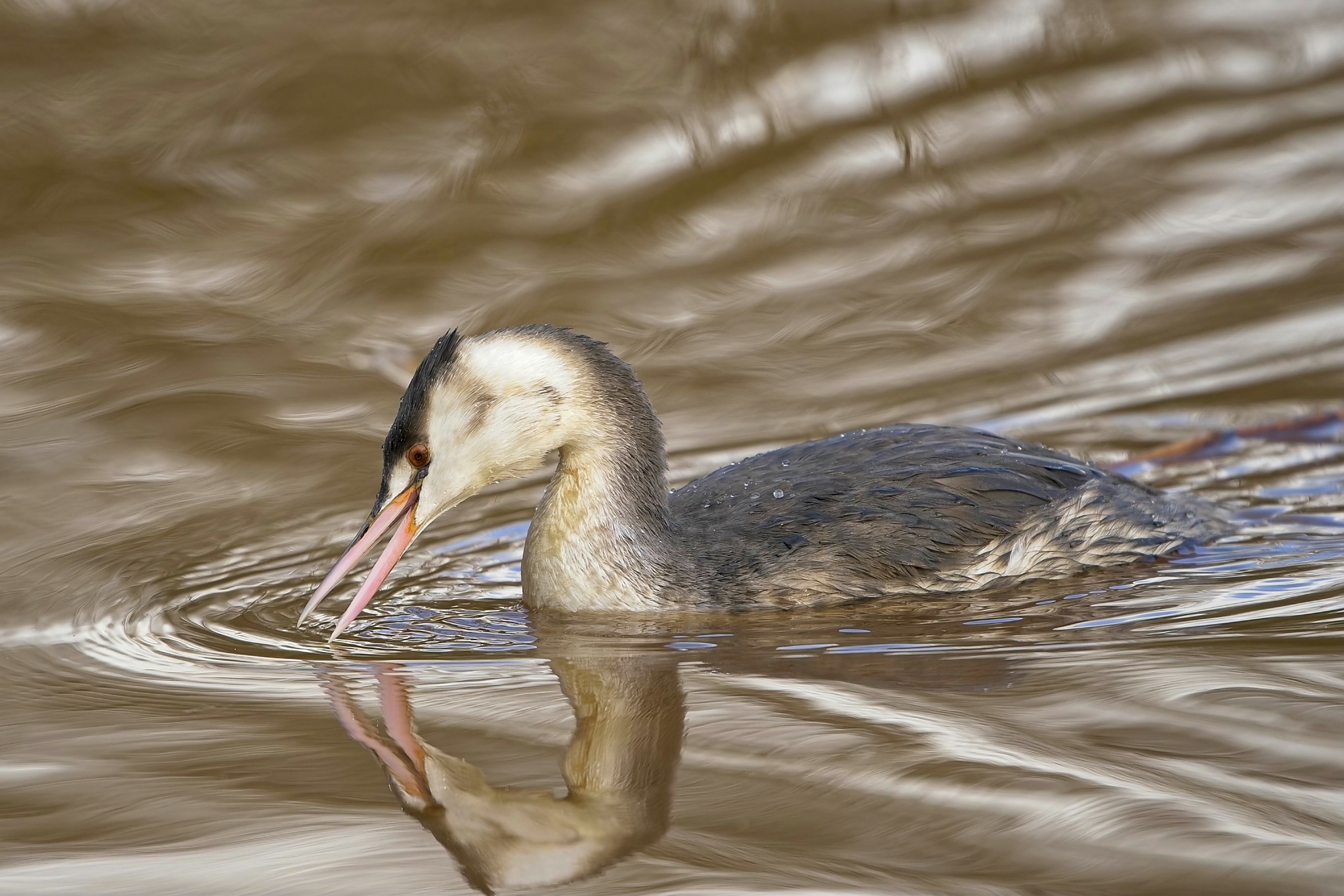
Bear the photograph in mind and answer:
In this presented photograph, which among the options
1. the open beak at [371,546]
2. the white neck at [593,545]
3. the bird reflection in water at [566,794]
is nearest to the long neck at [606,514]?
the white neck at [593,545]

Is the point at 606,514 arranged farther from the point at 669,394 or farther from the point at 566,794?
the point at 669,394

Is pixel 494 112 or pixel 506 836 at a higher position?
pixel 494 112

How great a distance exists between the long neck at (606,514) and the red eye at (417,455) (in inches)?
19.4

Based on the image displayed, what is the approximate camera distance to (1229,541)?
20.8ft

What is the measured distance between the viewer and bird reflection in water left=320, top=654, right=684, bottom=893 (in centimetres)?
359

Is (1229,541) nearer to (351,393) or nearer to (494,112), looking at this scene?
(351,393)

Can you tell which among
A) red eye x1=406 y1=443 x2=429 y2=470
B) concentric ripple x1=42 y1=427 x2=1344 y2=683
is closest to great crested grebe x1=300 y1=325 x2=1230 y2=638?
red eye x1=406 y1=443 x2=429 y2=470

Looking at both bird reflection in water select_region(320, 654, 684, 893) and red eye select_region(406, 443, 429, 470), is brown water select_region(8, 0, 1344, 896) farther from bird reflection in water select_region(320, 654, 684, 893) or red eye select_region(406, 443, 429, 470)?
red eye select_region(406, 443, 429, 470)

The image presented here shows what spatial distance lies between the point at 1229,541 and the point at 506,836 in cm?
360

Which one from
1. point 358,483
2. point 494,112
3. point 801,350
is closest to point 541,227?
point 494,112

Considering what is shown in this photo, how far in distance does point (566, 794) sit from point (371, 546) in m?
1.85

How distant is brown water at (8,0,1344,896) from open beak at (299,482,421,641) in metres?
0.12

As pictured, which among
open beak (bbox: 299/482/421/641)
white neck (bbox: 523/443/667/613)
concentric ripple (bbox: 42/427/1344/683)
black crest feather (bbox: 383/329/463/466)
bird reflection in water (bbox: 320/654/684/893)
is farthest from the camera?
white neck (bbox: 523/443/667/613)

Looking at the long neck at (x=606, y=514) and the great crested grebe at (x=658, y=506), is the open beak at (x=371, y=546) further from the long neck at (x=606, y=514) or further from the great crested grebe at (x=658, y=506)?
the long neck at (x=606, y=514)
